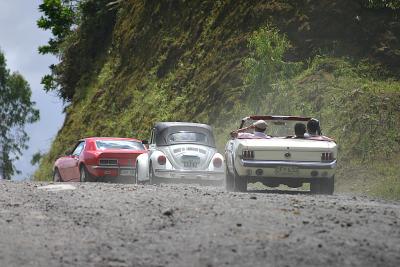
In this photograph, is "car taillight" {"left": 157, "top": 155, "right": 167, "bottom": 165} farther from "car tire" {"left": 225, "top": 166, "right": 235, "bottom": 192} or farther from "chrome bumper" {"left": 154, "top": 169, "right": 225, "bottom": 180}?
"car tire" {"left": 225, "top": 166, "right": 235, "bottom": 192}

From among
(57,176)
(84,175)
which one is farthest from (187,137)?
(57,176)

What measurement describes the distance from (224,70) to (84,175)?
11439mm

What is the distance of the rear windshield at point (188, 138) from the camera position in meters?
20.1

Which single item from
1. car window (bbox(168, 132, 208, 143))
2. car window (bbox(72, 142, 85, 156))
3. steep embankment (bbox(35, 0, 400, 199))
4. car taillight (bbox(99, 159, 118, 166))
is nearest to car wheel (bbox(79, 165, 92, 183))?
car taillight (bbox(99, 159, 118, 166))

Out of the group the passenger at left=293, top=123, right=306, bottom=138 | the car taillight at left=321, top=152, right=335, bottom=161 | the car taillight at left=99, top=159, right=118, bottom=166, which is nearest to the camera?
the car taillight at left=321, top=152, right=335, bottom=161

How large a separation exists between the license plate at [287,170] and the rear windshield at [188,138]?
4534 mm

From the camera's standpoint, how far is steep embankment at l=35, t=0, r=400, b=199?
23203mm

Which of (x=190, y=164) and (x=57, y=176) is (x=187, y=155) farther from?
(x=57, y=176)

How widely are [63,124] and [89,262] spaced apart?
3949 centimetres

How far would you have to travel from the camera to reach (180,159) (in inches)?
758

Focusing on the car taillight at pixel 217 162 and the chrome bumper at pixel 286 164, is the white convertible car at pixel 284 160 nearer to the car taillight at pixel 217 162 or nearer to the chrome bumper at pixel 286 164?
the chrome bumper at pixel 286 164

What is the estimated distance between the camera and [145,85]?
1506 inches

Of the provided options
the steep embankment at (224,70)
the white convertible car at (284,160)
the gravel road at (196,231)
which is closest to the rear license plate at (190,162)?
the white convertible car at (284,160)

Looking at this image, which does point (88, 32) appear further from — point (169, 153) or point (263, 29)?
point (169, 153)
